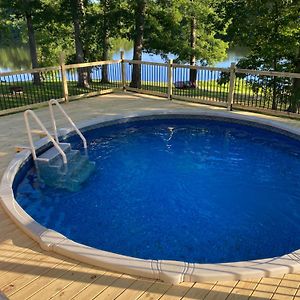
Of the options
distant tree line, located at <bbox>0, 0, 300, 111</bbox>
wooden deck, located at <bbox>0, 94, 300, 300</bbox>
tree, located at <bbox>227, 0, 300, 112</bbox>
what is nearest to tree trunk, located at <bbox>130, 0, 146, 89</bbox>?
distant tree line, located at <bbox>0, 0, 300, 111</bbox>

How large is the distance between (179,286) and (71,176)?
3716mm

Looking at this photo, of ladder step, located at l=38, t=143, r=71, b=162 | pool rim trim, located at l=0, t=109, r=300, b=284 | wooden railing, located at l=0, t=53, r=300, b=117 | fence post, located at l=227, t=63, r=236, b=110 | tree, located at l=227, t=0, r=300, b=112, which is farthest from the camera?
tree, located at l=227, t=0, r=300, b=112

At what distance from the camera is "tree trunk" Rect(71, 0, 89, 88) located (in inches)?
545

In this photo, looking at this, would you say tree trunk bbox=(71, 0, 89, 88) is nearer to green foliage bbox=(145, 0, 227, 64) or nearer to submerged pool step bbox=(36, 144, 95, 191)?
green foliage bbox=(145, 0, 227, 64)

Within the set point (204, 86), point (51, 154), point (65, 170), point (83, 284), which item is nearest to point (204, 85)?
point (204, 86)

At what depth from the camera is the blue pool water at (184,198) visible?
4527 millimetres

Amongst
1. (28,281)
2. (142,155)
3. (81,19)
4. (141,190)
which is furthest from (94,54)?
(28,281)

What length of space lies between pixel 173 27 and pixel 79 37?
479 cm

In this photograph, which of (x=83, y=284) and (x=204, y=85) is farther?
(x=204, y=85)

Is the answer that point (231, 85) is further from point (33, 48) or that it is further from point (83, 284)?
point (33, 48)

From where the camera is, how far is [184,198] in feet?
19.1

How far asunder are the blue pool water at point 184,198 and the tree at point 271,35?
3.70m

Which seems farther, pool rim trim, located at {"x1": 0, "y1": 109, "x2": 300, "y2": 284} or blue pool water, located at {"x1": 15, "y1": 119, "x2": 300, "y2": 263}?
blue pool water, located at {"x1": 15, "y1": 119, "x2": 300, "y2": 263}

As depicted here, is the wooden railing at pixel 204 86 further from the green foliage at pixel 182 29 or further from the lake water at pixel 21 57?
the lake water at pixel 21 57
